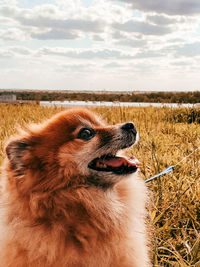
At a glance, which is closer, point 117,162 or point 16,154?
point 16,154

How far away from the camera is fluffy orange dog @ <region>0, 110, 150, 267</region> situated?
73.0 inches

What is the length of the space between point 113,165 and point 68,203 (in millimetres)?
530

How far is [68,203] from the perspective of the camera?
Answer: 1.96 meters

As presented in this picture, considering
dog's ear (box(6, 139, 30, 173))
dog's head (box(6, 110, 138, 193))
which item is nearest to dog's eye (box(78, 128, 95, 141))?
dog's head (box(6, 110, 138, 193))

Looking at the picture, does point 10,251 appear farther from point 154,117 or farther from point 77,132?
point 154,117

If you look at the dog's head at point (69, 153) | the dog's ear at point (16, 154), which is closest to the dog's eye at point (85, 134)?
the dog's head at point (69, 153)

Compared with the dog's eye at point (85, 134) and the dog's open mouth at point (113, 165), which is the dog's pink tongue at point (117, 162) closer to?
the dog's open mouth at point (113, 165)

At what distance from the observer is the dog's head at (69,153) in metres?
2.01

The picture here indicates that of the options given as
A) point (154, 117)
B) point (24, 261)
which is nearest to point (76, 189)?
point (24, 261)

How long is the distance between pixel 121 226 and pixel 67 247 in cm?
45

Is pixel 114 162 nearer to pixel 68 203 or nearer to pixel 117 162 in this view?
pixel 117 162

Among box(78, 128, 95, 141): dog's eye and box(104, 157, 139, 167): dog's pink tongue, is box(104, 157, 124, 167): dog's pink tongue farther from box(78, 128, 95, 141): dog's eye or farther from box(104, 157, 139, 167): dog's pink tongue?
box(78, 128, 95, 141): dog's eye

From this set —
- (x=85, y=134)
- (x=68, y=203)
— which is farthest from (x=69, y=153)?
(x=68, y=203)

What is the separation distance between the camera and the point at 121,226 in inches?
81.4
